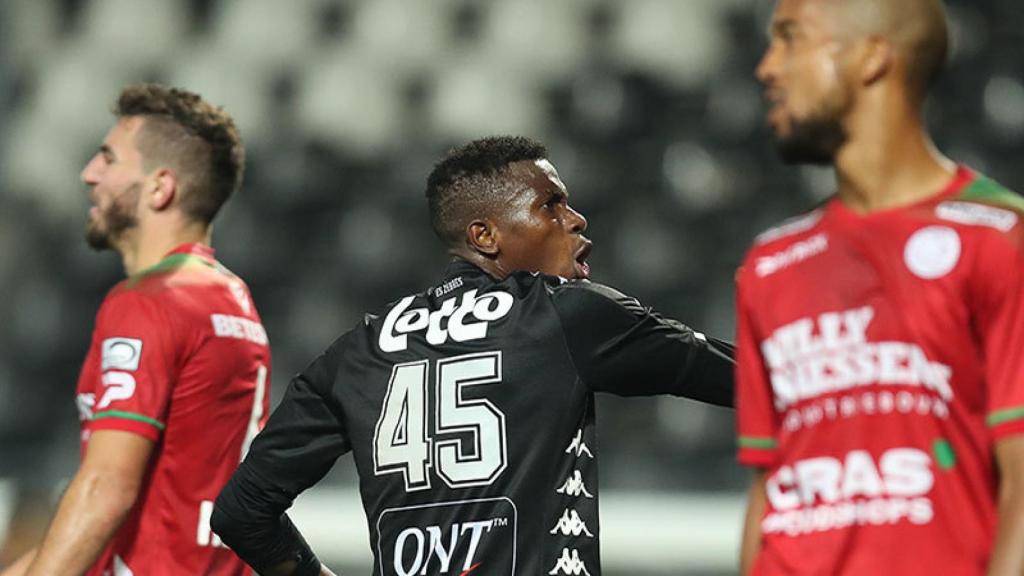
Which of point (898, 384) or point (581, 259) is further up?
point (581, 259)

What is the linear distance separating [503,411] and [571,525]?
227 millimetres

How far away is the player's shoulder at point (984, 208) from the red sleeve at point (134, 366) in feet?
6.16

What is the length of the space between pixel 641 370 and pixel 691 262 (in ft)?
11.1

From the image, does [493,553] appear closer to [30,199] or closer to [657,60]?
[657,60]

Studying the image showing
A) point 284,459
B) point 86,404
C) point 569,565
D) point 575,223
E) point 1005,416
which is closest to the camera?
point 1005,416

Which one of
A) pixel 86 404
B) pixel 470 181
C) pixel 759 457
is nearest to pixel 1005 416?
pixel 759 457

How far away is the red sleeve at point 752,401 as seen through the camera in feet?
7.35

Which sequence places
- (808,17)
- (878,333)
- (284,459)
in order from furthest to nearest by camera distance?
1. (284,459)
2. (808,17)
3. (878,333)

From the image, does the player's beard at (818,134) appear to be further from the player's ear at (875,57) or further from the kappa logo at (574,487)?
the kappa logo at (574,487)

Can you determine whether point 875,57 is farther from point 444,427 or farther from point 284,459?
point 284,459

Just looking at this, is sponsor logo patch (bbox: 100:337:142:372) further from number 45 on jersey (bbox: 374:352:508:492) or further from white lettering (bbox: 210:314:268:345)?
number 45 on jersey (bbox: 374:352:508:492)

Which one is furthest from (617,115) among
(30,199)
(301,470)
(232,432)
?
(301,470)

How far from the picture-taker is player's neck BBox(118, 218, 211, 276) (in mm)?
3836

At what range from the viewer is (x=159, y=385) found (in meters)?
3.44
